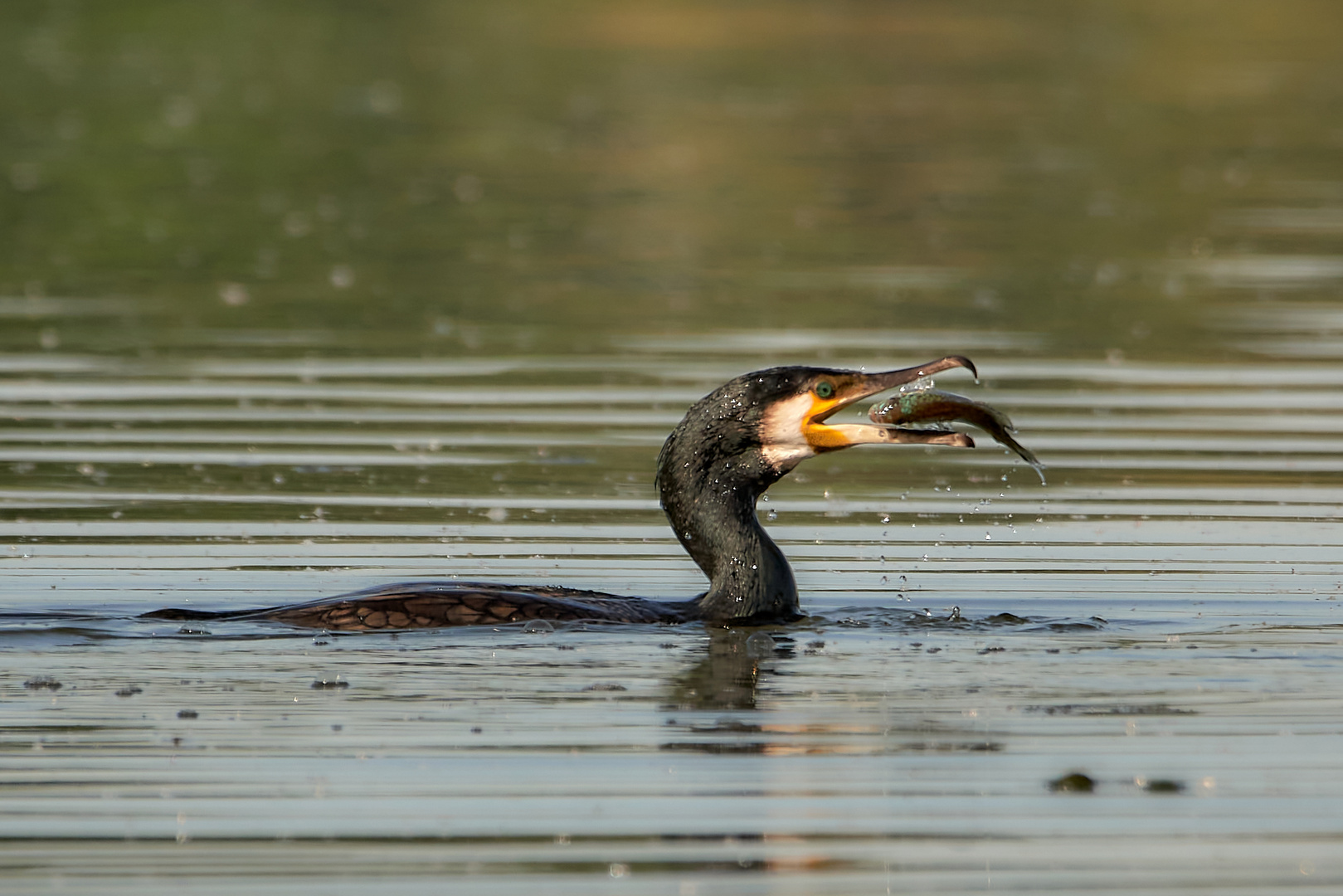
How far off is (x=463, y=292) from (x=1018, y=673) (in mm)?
12790

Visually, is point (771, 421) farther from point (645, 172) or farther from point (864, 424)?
point (645, 172)

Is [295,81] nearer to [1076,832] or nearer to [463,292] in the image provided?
[463,292]

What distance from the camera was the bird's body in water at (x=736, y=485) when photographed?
9.90 m

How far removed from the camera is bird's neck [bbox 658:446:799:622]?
1036 centimetres

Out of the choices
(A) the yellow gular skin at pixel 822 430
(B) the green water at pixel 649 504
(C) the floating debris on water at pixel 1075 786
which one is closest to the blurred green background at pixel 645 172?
(B) the green water at pixel 649 504

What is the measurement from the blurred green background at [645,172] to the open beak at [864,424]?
802 centimetres

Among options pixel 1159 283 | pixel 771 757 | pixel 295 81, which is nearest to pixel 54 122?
pixel 295 81

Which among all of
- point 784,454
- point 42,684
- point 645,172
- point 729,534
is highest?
point 645,172

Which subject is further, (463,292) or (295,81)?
(295,81)

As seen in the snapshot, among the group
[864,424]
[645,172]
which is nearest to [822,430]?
[864,424]

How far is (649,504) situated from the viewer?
1295 centimetres

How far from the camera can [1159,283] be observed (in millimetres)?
21672

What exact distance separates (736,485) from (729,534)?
224mm

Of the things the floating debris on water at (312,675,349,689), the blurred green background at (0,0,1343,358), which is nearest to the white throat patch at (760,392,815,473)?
the floating debris on water at (312,675,349,689)
